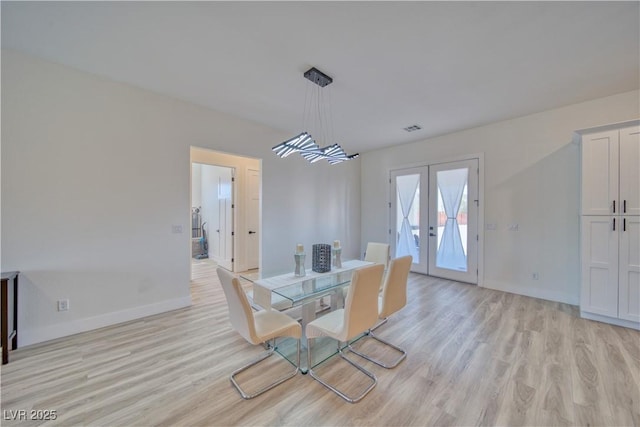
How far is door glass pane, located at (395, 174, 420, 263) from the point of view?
5297mm

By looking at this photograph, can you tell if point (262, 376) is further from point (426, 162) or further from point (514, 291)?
point (426, 162)

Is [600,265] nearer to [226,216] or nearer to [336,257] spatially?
[336,257]

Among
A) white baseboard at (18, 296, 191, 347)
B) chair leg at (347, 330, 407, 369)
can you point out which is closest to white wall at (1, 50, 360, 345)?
white baseboard at (18, 296, 191, 347)

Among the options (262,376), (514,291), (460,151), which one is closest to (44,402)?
(262,376)

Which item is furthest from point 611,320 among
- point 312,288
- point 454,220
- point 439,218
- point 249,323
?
point 249,323

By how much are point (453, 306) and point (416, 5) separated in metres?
3.54

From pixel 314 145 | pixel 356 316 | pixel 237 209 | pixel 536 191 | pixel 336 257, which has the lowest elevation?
pixel 356 316

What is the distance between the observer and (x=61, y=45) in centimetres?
229

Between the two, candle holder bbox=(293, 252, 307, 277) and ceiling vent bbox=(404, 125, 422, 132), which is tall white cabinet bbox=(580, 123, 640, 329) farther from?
candle holder bbox=(293, 252, 307, 277)

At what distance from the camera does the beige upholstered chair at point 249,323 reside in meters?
1.75

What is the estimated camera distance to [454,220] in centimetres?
472

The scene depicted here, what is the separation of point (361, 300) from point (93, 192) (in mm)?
3190

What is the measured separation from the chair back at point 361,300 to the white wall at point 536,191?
345 cm

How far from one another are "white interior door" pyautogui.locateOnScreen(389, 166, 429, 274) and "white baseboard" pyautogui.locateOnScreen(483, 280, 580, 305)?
119 cm
